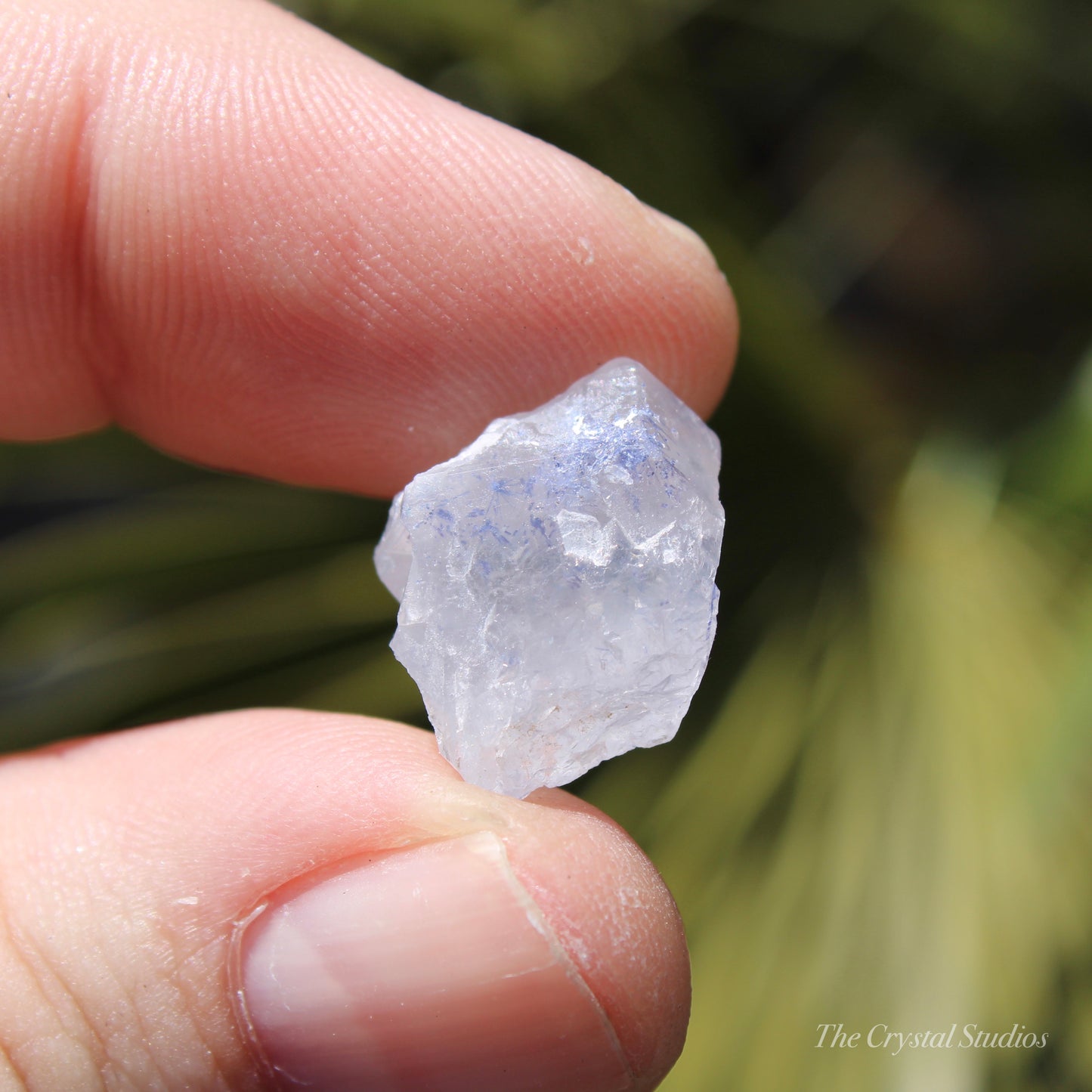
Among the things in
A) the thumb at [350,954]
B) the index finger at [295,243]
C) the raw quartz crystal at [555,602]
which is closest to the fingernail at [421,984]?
the thumb at [350,954]

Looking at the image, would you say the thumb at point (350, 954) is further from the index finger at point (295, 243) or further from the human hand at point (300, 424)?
the index finger at point (295, 243)

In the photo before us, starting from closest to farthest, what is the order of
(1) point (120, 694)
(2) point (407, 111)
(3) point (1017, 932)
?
(2) point (407, 111), (3) point (1017, 932), (1) point (120, 694)

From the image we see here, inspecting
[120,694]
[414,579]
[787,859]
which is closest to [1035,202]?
[787,859]

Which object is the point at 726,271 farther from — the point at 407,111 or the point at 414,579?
the point at 414,579

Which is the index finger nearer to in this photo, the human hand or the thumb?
the human hand

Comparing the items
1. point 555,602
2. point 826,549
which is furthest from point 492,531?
point 826,549

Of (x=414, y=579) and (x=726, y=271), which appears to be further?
(x=726, y=271)

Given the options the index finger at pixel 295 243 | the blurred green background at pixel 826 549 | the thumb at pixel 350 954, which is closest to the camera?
the thumb at pixel 350 954
